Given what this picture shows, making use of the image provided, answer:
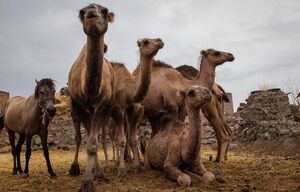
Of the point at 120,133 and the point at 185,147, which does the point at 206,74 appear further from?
the point at 185,147

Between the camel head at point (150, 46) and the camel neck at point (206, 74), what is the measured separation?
7.87ft

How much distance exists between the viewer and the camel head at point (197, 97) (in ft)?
20.6

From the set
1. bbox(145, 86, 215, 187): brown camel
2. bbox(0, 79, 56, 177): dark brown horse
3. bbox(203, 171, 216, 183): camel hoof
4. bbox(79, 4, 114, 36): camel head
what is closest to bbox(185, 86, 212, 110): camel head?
bbox(145, 86, 215, 187): brown camel

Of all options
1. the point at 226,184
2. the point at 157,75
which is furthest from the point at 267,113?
the point at 226,184

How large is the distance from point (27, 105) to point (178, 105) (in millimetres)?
3800

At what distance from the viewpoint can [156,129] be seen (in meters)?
9.37

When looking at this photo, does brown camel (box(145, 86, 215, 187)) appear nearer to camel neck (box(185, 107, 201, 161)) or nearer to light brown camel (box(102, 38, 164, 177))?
camel neck (box(185, 107, 201, 161))

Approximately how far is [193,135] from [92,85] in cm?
189

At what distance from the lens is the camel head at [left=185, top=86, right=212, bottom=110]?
6269mm

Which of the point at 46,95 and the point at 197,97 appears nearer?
the point at 197,97

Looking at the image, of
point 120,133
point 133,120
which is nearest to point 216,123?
point 133,120

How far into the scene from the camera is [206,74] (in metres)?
9.95

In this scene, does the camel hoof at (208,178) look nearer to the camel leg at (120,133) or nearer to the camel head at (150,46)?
the camel leg at (120,133)

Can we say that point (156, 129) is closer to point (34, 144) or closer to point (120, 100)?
point (120, 100)
